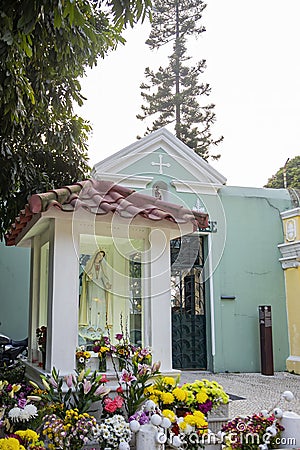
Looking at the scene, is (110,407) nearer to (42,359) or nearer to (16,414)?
(16,414)

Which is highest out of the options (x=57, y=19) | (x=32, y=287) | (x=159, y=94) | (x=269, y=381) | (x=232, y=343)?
(x=159, y=94)

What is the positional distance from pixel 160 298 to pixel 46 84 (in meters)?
2.80

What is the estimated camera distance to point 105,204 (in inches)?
167

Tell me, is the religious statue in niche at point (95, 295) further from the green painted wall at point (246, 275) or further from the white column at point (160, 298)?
the green painted wall at point (246, 275)

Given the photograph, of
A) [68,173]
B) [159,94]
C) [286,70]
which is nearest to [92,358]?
[68,173]

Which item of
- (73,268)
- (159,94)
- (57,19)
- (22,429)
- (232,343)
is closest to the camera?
(57,19)

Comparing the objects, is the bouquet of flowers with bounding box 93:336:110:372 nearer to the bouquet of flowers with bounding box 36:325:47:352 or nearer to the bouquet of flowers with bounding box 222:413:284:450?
the bouquet of flowers with bounding box 36:325:47:352

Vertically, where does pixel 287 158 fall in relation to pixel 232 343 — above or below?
above

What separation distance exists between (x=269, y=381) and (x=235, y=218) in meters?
3.25

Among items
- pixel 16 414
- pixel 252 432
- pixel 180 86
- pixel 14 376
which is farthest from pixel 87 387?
pixel 180 86

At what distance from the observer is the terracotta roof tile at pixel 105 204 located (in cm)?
414

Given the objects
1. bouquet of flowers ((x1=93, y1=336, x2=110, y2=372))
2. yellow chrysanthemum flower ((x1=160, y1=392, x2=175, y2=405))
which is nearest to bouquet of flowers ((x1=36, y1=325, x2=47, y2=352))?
bouquet of flowers ((x1=93, y1=336, x2=110, y2=372))

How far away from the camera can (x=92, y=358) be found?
4.32 meters

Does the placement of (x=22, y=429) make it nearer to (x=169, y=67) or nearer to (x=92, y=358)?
(x=92, y=358)
